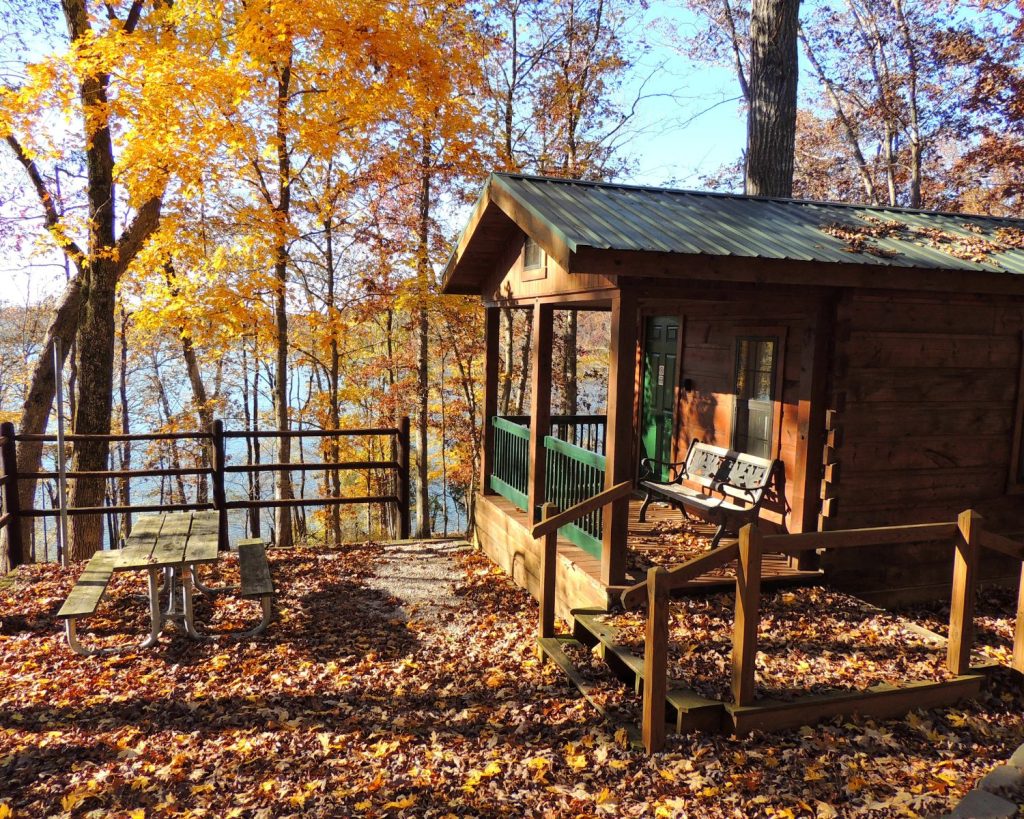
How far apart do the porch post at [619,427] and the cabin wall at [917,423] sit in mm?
2108

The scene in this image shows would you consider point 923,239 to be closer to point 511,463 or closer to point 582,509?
point 582,509

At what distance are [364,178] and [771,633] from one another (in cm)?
1279

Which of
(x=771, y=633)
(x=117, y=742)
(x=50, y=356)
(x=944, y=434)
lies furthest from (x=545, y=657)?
(x=50, y=356)

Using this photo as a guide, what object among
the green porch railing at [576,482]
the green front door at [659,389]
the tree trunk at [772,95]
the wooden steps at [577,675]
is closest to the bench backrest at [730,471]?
the green front door at [659,389]

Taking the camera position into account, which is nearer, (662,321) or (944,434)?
(944,434)

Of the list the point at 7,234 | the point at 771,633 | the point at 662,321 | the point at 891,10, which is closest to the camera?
the point at 771,633

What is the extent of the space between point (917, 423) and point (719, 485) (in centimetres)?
207

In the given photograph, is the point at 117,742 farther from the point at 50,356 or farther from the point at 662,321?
the point at 50,356

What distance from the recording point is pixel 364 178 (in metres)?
15.2

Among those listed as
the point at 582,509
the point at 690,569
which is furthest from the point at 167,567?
the point at 690,569

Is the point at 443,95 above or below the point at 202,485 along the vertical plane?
above

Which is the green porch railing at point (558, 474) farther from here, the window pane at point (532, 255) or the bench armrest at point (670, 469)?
the window pane at point (532, 255)

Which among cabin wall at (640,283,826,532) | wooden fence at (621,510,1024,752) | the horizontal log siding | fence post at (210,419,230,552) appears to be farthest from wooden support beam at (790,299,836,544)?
fence post at (210,419,230,552)

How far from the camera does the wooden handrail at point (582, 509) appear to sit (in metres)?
5.71
